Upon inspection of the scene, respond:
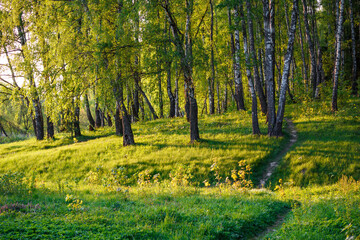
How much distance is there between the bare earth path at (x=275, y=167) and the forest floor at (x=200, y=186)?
0.17 ft

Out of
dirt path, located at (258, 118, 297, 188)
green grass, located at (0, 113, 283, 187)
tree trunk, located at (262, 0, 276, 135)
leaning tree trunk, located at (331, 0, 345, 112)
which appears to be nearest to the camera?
dirt path, located at (258, 118, 297, 188)

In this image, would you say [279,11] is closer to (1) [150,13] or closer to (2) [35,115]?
(1) [150,13]

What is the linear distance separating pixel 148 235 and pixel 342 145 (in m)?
11.9

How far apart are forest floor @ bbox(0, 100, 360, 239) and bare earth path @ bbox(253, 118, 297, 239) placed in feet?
0.17

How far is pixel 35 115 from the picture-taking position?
22984mm

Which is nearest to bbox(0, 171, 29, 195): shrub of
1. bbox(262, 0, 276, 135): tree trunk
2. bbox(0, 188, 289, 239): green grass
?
bbox(0, 188, 289, 239): green grass

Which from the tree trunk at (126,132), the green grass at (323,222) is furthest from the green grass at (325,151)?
the tree trunk at (126,132)

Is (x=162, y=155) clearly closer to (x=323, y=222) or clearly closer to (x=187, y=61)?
(x=187, y=61)

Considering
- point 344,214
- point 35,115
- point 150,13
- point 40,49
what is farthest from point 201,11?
point 344,214

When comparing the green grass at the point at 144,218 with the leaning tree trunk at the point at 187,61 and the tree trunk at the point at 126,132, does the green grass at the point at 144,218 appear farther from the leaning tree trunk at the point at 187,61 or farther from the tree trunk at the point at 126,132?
the tree trunk at the point at 126,132

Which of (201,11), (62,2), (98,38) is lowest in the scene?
(98,38)

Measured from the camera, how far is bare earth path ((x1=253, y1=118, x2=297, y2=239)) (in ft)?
20.3

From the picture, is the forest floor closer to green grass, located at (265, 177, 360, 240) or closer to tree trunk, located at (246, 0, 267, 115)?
green grass, located at (265, 177, 360, 240)

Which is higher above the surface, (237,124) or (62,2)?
(62,2)
